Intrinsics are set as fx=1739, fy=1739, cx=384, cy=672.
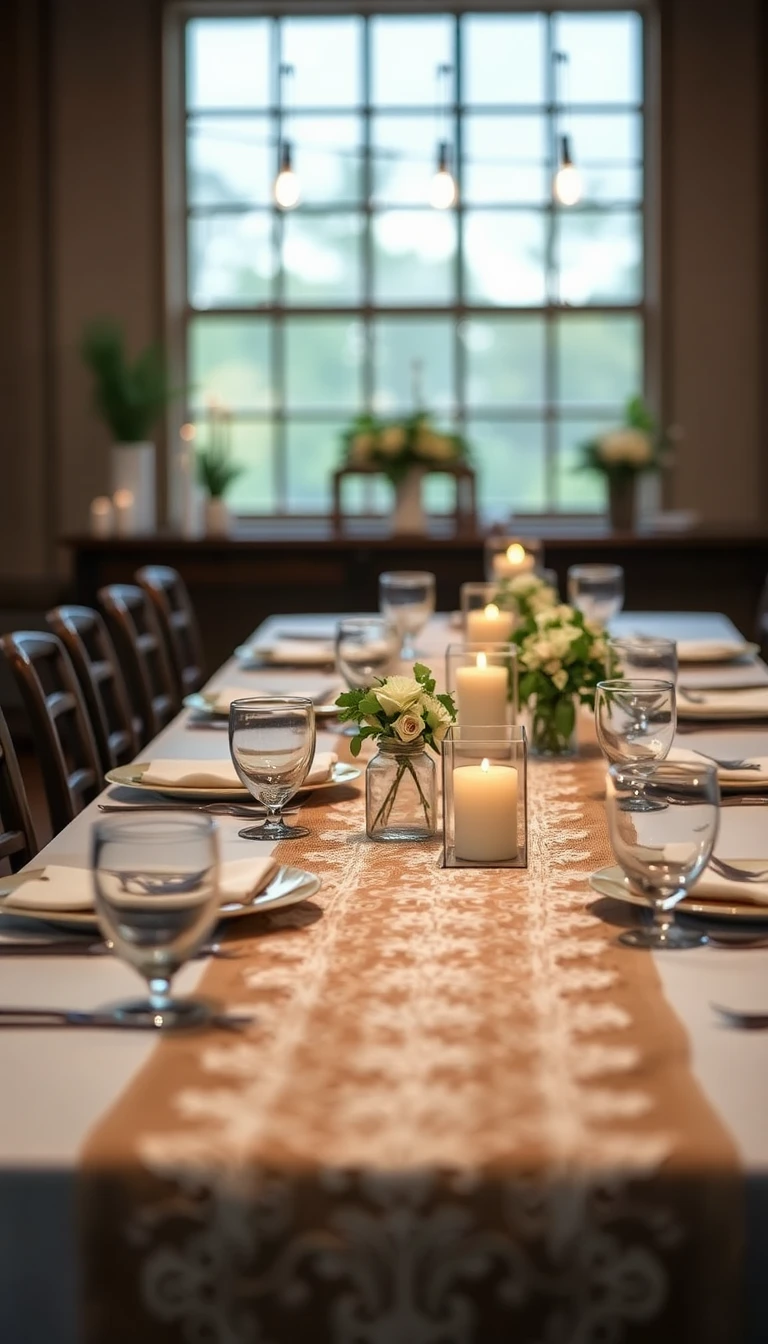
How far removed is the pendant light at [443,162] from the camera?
20.1 ft

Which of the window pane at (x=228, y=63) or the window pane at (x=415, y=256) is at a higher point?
the window pane at (x=228, y=63)

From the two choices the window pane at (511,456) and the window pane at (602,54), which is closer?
the window pane at (602,54)

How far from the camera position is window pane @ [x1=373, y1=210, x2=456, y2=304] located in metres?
8.18

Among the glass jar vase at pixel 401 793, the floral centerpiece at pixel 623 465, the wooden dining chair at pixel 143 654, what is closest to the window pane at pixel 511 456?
the floral centerpiece at pixel 623 465

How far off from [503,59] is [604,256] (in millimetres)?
1025

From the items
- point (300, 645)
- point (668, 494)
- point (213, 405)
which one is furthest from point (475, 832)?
point (668, 494)

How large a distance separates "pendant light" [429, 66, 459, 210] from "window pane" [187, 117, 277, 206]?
807 millimetres

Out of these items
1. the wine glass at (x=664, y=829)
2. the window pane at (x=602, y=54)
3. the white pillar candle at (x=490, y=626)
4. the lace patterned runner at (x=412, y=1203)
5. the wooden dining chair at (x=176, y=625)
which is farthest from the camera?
the window pane at (x=602, y=54)

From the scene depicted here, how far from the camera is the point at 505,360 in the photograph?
27.0ft

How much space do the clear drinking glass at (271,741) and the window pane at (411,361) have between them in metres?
6.53

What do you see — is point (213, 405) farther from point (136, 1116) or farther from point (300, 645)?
point (136, 1116)

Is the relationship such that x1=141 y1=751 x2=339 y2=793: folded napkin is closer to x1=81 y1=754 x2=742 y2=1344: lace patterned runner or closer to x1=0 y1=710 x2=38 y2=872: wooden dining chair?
x1=0 y1=710 x2=38 y2=872: wooden dining chair

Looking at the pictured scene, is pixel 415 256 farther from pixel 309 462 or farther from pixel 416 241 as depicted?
pixel 309 462

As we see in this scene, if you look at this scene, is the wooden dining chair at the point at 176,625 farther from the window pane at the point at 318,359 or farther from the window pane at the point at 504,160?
the window pane at the point at 504,160
